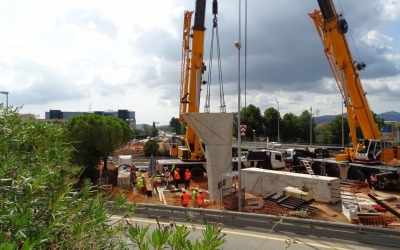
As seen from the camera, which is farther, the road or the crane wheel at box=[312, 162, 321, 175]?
the crane wheel at box=[312, 162, 321, 175]

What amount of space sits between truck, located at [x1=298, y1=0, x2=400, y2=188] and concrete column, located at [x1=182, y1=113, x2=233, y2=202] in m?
9.58

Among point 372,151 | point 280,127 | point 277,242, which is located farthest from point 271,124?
point 277,242

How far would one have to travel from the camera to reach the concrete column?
1390cm

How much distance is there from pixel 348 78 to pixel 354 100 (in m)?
1.45

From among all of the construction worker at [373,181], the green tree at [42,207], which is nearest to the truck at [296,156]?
the construction worker at [373,181]

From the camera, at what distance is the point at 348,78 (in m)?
19.4

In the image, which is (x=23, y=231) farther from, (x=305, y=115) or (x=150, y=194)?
(x=305, y=115)

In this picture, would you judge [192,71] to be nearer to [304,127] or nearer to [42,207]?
[42,207]

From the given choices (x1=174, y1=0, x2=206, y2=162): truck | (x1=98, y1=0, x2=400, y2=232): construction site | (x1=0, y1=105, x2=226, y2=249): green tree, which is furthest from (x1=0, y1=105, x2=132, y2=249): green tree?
(x1=174, y1=0, x2=206, y2=162): truck

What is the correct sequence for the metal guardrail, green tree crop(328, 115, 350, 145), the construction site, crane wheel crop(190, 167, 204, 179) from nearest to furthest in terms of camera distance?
1. the metal guardrail
2. the construction site
3. crane wheel crop(190, 167, 204, 179)
4. green tree crop(328, 115, 350, 145)

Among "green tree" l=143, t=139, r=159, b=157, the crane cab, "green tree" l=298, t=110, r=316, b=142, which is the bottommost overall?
"green tree" l=143, t=139, r=159, b=157

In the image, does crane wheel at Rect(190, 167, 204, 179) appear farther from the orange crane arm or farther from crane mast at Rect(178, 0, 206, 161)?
the orange crane arm

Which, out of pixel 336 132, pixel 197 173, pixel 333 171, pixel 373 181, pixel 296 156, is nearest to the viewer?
pixel 373 181

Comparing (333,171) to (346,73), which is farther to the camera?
(333,171)
